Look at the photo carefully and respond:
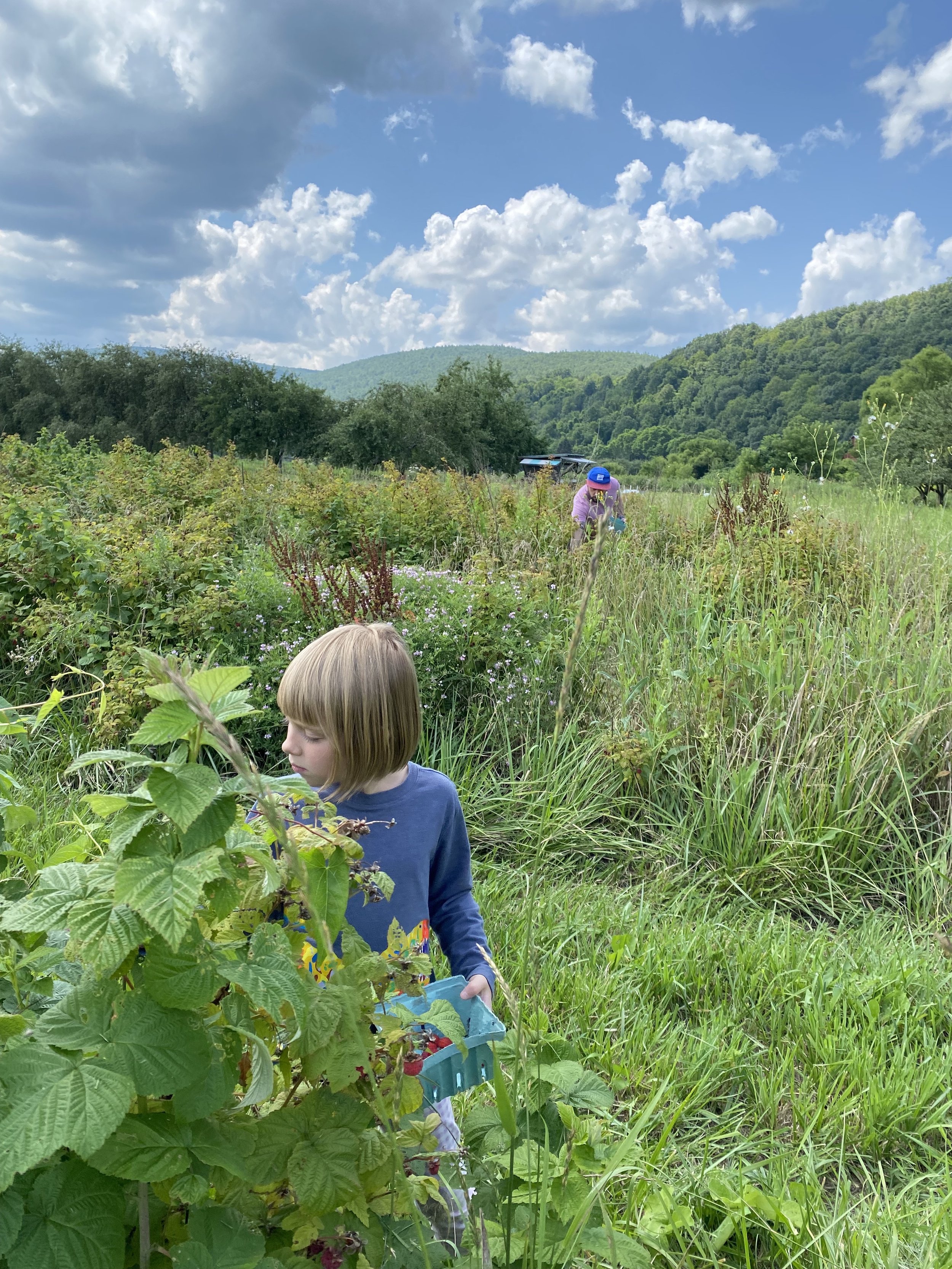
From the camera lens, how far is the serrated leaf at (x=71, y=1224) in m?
0.67

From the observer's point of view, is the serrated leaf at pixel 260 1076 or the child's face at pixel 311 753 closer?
the serrated leaf at pixel 260 1076

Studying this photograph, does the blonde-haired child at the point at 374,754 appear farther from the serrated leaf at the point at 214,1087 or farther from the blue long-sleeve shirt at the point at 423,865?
the serrated leaf at the point at 214,1087

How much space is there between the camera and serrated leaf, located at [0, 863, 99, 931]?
687 mm

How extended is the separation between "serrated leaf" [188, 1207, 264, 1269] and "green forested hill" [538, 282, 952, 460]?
13.1 ft

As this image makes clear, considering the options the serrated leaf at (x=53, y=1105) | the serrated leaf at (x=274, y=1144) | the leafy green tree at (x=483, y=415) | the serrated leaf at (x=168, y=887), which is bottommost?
the serrated leaf at (x=274, y=1144)

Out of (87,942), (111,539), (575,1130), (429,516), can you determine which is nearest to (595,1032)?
(575,1130)

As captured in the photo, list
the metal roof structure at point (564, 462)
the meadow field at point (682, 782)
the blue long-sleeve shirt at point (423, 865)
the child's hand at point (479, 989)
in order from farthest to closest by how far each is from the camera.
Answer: the metal roof structure at point (564, 462), the meadow field at point (682, 782), the blue long-sleeve shirt at point (423, 865), the child's hand at point (479, 989)

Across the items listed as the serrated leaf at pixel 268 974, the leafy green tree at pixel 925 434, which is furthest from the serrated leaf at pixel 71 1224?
the leafy green tree at pixel 925 434

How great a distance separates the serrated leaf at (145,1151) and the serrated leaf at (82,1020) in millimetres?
79

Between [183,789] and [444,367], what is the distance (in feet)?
174

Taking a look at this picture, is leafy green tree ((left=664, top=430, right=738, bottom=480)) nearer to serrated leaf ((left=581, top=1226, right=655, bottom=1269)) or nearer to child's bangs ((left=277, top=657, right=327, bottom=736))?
child's bangs ((left=277, top=657, right=327, bottom=736))

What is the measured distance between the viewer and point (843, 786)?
3340 mm

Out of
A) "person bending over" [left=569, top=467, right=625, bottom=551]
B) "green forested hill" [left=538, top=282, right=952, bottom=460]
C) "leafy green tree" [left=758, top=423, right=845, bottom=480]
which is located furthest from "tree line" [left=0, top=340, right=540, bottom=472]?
"person bending over" [left=569, top=467, right=625, bottom=551]

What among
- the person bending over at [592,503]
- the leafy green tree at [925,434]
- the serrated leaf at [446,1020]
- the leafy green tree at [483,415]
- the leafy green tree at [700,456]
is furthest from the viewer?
the leafy green tree at [483,415]
